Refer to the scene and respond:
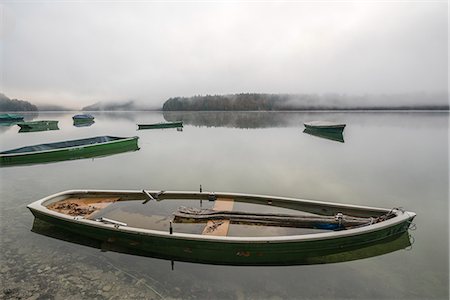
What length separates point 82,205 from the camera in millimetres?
11625

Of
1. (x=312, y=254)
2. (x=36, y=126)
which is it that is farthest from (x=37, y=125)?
(x=312, y=254)

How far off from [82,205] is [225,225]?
681cm

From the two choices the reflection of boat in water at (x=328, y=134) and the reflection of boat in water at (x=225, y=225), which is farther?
the reflection of boat in water at (x=328, y=134)

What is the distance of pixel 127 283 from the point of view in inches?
298

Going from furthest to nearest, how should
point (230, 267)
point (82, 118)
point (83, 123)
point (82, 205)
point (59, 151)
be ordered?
point (83, 123)
point (82, 118)
point (59, 151)
point (82, 205)
point (230, 267)

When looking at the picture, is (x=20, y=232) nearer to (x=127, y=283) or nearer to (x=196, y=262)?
(x=127, y=283)

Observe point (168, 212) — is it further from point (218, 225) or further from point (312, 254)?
point (312, 254)

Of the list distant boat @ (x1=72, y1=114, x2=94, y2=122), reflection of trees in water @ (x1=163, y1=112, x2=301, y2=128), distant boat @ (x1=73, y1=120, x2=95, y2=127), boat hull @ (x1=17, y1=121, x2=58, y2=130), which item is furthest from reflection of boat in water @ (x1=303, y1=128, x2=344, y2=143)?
distant boat @ (x1=72, y1=114, x2=94, y2=122)

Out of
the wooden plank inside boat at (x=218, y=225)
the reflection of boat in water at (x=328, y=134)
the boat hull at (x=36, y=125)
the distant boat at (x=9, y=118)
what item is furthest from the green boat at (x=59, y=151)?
the distant boat at (x=9, y=118)

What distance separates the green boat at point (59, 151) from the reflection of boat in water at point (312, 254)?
15.7 m

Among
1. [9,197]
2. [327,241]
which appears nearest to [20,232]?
[9,197]

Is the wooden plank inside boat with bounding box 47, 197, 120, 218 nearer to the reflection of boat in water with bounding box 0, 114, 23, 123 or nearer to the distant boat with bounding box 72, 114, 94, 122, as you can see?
the distant boat with bounding box 72, 114, 94, 122

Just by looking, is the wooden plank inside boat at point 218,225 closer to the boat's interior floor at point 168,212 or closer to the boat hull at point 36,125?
the boat's interior floor at point 168,212

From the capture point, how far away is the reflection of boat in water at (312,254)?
8438mm
